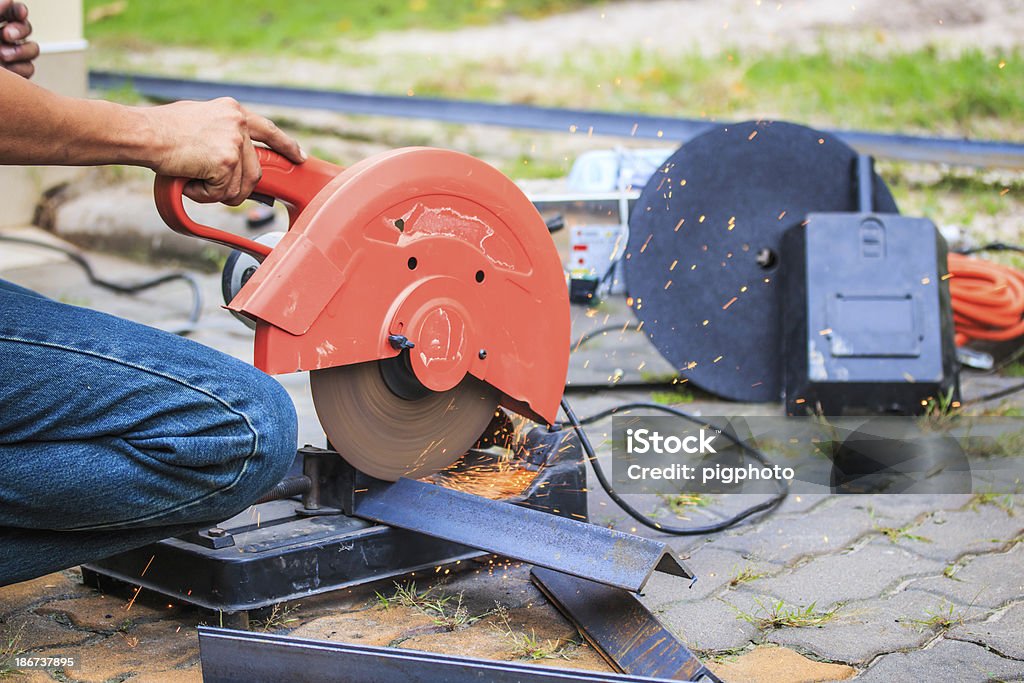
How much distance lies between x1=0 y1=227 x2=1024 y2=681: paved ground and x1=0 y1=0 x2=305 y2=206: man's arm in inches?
31.9

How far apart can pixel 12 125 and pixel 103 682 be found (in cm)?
91

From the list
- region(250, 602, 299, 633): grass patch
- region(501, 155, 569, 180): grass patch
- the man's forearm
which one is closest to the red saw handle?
the man's forearm

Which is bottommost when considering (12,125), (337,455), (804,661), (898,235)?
(804,661)

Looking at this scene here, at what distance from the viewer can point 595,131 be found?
5812mm

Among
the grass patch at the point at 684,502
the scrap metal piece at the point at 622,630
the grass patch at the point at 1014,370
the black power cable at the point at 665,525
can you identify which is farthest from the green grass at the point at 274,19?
the scrap metal piece at the point at 622,630

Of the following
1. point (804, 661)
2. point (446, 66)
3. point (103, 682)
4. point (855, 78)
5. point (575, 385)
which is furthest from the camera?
point (446, 66)

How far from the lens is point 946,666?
6.54ft

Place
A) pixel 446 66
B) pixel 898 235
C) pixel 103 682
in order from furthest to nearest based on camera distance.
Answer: pixel 446 66 → pixel 898 235 → pixel 103 682

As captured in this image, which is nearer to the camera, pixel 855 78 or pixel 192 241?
pixel 192 241

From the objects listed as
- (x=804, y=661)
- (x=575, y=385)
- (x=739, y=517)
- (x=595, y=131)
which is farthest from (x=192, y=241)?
(x=804, y=661)

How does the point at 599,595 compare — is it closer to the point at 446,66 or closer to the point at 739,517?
the point at 739,517

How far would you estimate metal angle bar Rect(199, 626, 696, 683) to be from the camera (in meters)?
1.69

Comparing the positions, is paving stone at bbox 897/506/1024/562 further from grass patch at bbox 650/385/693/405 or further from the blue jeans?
the blue jeans

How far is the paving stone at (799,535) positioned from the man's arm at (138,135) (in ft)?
4.29
